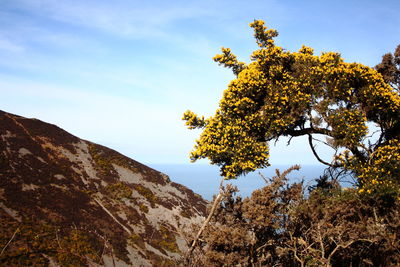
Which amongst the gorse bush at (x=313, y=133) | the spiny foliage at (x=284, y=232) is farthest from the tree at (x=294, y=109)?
the spiny foliage at (x=284, y=232)

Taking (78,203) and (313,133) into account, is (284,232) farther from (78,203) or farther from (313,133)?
(78,203)

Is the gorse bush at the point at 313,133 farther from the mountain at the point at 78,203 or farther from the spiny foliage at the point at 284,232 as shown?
the mountain at the point at 78,203

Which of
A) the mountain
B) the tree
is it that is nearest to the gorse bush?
the tree

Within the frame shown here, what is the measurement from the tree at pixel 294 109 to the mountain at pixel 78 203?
4.72 meters

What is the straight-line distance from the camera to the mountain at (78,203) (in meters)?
18.1

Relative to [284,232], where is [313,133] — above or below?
above

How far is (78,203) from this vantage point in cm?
2514

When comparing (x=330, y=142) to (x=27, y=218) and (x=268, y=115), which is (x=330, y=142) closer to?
(x=268, y=115)

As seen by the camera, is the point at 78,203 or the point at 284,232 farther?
the point at 78,203

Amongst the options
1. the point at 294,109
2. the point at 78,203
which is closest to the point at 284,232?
the point at 294,109

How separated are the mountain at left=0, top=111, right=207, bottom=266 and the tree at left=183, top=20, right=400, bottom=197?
4723mm

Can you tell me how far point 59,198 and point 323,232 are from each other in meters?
21.6

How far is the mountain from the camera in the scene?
18.1 metres

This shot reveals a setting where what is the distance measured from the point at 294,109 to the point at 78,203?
20.1 m
